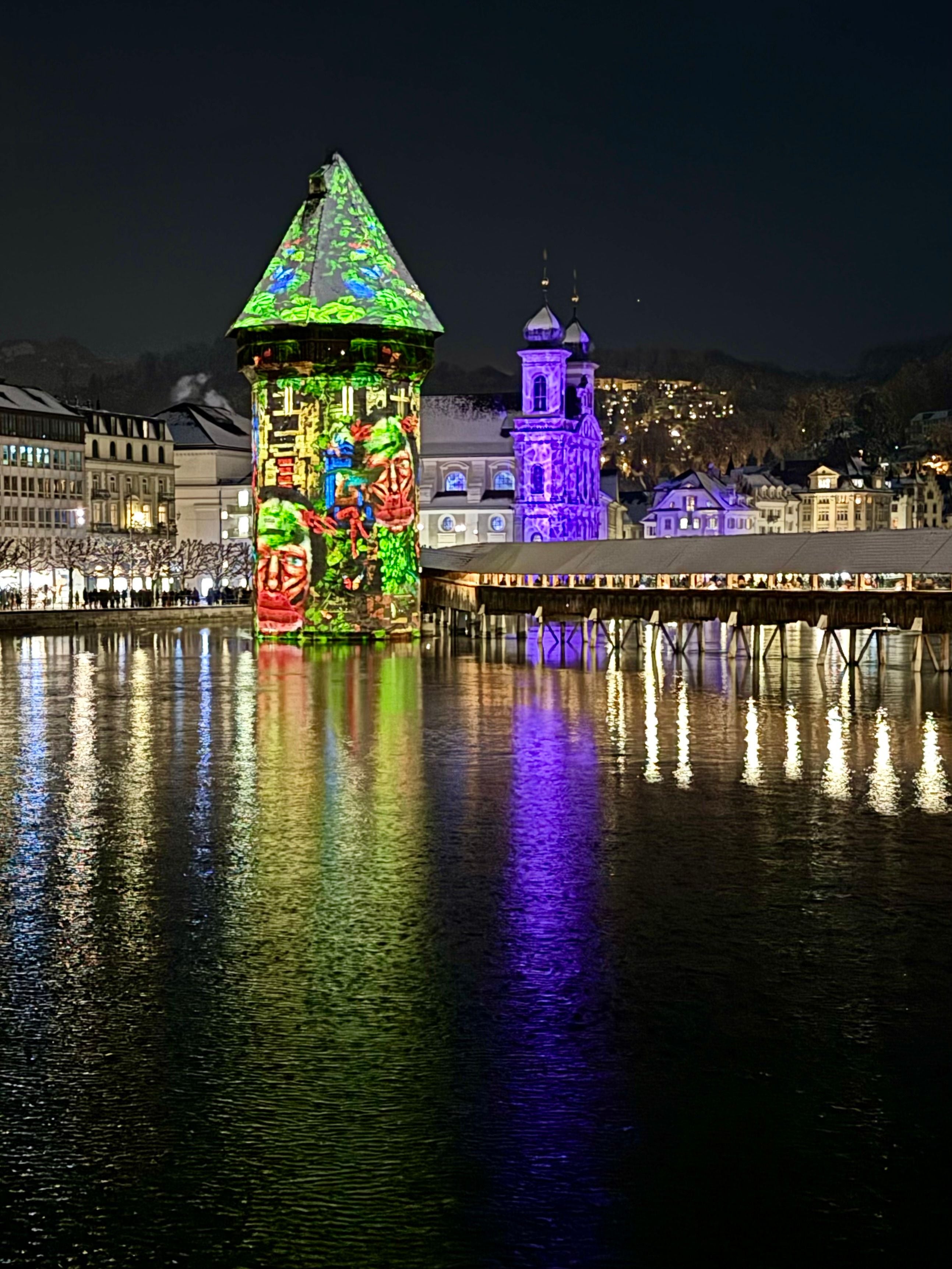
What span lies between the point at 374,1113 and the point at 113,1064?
210cm

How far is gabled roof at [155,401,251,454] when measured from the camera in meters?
128

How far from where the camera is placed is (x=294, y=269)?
65312 mm

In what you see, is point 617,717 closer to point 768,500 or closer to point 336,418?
point 336,418

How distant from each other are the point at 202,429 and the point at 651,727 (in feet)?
320

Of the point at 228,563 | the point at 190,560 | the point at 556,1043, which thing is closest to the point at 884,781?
the point at 556,1043

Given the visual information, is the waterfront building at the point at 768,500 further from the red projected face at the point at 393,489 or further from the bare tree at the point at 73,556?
the red projected face at the point at 393,489

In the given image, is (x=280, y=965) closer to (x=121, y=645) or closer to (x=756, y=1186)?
(x=756, y=1186)

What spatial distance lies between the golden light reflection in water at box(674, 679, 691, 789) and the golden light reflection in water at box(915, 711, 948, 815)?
10.9 feet

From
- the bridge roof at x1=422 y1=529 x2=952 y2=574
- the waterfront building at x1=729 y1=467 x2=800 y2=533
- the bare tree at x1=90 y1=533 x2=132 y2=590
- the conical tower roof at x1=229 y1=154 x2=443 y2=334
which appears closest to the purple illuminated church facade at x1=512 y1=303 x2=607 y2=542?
the bare tree at x1=90 y1=533 x2=132 y2=590

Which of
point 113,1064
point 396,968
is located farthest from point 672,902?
point 113,1064

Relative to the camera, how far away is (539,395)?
111062 millimetres

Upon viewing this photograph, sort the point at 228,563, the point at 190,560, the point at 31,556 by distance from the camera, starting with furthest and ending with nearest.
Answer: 1. the point at 228,563
2. the point at 190,560
3. the point at 31,556

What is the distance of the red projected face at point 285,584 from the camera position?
222 ft

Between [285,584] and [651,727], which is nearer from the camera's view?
[651,727]
